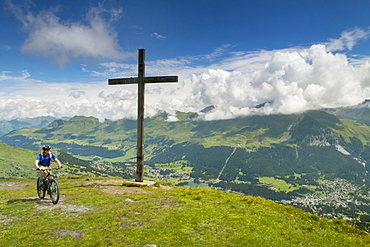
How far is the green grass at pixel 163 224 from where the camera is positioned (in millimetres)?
10945

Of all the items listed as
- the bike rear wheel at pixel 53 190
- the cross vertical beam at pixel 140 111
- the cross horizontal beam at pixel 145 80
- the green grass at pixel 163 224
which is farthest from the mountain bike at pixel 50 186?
the cross horizontal beam at pixel 145 80

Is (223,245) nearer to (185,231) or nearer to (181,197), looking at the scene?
(185,231)

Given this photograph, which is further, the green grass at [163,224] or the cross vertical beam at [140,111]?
the cross vertical beam at [140,111]

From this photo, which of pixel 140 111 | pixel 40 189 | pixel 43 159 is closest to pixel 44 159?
pixel 43 159

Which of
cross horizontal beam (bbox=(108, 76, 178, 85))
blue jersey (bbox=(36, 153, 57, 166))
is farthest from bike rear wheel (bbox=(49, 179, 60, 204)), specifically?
cross horizontal beam (bbox=(108, 76, 178, 85))

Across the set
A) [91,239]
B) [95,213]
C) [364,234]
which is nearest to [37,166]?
[95,213]

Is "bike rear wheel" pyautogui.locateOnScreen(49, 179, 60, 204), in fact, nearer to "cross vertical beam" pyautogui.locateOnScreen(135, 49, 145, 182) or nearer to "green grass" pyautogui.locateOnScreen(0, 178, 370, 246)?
"green grass" pyautogui.locateOnScreen(0, 178, 370, 246)

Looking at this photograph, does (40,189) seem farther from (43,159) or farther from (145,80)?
(145,80)

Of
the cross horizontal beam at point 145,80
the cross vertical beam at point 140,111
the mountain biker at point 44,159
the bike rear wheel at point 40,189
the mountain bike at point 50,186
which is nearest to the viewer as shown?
the mountain bike at point 50,186

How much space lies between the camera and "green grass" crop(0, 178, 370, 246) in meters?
10.9

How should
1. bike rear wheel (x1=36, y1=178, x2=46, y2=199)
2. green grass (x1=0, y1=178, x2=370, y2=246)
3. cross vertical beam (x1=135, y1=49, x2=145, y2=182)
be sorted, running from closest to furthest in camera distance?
green grass (x1=0, y1=178, x2=370, y2=246) < bike rear wheel (x1=36, y1=178, x2=46, y2=199) < cross vertical beam (x1=135, y1=49, x2=145, y2=182)

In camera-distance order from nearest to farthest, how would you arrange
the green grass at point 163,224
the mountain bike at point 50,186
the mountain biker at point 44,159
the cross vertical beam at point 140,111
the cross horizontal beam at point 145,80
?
1. the green grass at point 163,224
2. the mountain bike at point 50,186
3. the mountain biker at point 44,159
4. the cross horizontal beam at point 145,80
5. the cross vertical beam at point 140,111

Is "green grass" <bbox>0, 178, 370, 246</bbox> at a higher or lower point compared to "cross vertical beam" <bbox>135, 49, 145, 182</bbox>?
lower

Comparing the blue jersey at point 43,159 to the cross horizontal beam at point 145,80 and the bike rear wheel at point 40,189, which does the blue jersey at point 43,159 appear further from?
the cross horizontal beam at point 145,80
